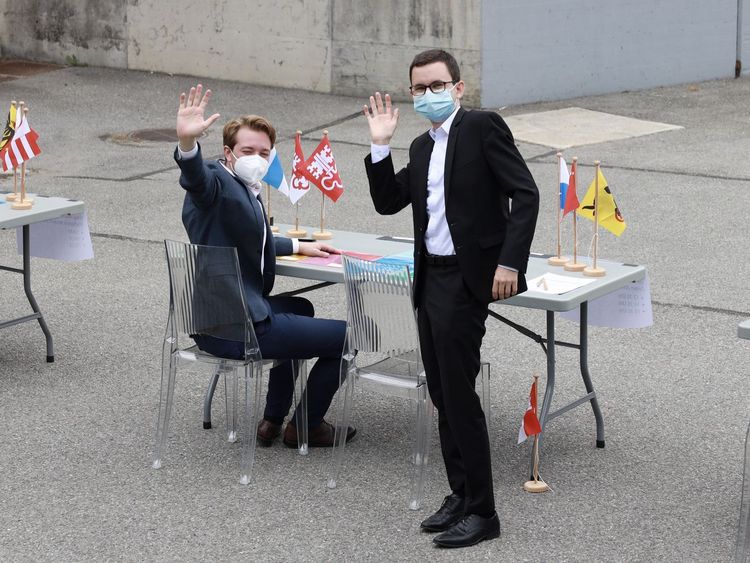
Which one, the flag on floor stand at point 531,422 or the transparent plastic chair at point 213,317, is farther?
the transparent plastic chair at point 213,317

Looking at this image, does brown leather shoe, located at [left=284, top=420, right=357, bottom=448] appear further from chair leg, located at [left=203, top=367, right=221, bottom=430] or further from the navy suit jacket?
the navy suit jacket

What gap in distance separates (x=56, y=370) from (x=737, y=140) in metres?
9.31

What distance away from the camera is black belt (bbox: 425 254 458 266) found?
5457 millimetres

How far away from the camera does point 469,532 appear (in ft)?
17.9

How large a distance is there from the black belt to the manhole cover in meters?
10.1

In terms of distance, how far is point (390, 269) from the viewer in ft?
19.1

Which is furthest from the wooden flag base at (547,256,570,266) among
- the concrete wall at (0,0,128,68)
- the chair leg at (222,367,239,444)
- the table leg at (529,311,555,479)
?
the concrete wall at (0,0,128,68)

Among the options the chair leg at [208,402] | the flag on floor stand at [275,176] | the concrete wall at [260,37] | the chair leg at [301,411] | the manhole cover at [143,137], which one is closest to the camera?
the chair leg at [301,411]

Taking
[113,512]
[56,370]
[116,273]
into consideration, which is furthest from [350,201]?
[113,512]

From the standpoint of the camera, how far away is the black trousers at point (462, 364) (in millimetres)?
5441

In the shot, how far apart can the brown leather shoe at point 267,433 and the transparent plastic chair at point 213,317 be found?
0.98 ft

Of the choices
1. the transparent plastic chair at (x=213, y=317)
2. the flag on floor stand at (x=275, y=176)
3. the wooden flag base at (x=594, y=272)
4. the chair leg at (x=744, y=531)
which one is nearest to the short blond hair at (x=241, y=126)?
the transparent plastic chair at (x=213, y=317)

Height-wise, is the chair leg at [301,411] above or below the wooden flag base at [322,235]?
below

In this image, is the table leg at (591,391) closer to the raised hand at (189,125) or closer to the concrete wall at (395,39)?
the raised hand at (189,125)
